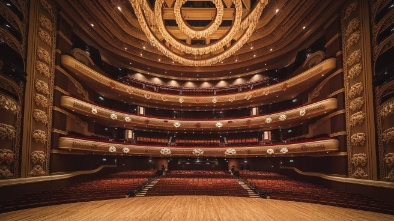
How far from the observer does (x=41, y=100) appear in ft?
39.5

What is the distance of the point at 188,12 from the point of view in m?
15.6

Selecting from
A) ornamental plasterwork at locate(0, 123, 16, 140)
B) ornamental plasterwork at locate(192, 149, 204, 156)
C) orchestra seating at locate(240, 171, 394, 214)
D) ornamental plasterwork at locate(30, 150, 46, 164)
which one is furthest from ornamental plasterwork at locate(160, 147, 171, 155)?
ornamental plasterwork at locate(0, 123, 16, 140)

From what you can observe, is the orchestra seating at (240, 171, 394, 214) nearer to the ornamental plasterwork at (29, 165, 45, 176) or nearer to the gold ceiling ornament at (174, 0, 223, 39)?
the gold ceiling ornament at (174, 0, 223, 39)

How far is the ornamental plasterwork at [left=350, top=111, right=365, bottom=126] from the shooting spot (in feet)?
37.2

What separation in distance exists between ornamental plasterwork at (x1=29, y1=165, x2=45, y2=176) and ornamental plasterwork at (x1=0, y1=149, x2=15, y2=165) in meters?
1.31

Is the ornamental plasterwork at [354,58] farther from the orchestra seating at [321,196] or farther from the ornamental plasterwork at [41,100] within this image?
the ornamental plasterwork at [41,100]

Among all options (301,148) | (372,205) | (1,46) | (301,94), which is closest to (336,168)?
(301,148)

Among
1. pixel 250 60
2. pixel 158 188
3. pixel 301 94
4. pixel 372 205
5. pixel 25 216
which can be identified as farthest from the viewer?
pixel 250 60

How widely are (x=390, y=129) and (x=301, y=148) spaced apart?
19.6 ft

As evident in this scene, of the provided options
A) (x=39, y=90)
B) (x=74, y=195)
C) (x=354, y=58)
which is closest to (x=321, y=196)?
Answer: (x=354, y=58)

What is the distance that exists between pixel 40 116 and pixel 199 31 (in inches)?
349

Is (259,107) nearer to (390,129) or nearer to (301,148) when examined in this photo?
(301,148)

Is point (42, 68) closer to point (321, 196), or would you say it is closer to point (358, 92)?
point (321, 196)

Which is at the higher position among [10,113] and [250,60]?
[250,60]
